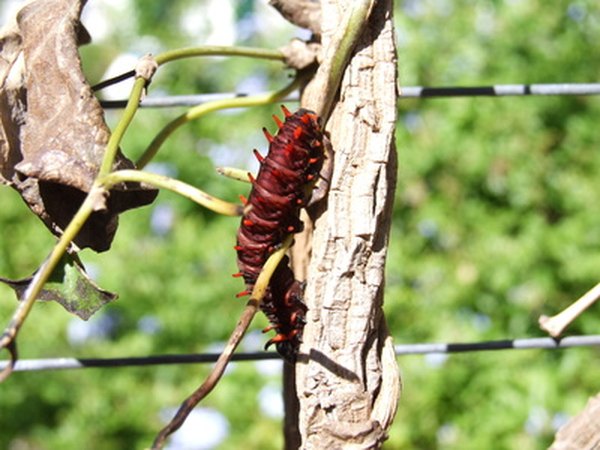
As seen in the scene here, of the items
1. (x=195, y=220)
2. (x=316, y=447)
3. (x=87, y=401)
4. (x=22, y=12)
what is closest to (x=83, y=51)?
(x=195, y=220)

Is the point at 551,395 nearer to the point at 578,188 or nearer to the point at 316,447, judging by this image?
the point at 578,188

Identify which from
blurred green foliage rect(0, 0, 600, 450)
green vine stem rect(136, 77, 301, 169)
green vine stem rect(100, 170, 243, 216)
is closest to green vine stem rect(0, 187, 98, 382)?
green vine stem rect(100, 170, 243, 216)

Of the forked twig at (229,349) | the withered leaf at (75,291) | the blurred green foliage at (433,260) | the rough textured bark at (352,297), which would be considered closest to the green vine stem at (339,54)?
the rough textured bark at (352,297)

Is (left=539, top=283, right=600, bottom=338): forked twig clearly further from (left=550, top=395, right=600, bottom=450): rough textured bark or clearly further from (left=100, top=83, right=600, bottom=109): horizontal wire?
(left=100, top=83, right=600, bottom=109): horizontal wire

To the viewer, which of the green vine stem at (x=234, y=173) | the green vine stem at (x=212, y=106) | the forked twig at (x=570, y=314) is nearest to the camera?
the green vine stem at (x=234, y=173)

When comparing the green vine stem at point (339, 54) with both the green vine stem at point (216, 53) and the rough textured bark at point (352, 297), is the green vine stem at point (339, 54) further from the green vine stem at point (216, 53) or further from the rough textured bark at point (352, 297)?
the green vine stem at point (216, 53)

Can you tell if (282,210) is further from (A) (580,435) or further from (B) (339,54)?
(A) (580,435)

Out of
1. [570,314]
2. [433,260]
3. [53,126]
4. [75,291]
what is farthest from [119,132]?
[433,260]
